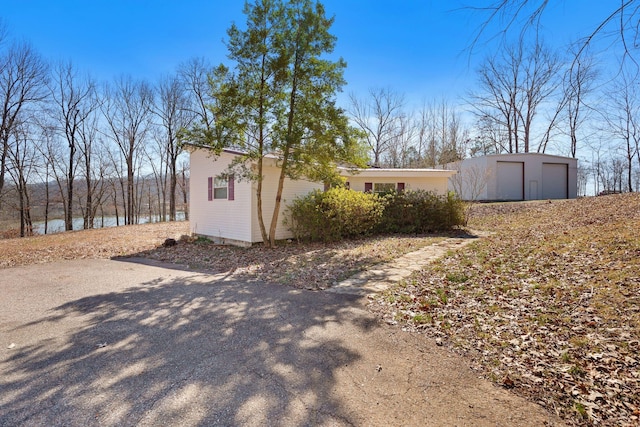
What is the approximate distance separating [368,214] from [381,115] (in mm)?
21304

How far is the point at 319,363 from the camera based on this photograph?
9.22 ft

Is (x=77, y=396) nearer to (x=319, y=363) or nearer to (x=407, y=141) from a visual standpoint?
(x=319, y=363)

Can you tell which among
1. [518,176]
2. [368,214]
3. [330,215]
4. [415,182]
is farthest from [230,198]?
[518,176]

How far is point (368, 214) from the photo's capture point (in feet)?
33.2

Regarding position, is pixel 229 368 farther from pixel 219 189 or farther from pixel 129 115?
pixel 129 115

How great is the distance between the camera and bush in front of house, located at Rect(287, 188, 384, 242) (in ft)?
30.9

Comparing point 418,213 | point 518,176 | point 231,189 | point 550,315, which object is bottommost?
point 550,315

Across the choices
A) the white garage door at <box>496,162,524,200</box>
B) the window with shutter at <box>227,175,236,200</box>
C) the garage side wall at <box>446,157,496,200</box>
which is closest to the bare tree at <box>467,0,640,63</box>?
the window with shutter at <box>227,175,236,200</box>

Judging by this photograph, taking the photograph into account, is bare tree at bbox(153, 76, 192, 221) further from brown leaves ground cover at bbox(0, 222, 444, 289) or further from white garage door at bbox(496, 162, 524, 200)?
white garage door at bbox(496, 162, 524, 200)

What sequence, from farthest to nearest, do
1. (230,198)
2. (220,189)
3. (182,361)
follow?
(220,189)
(230,198)
(182,361)

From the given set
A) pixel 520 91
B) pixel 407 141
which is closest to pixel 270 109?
pixel 407 141

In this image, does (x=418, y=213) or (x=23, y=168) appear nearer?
(x=418, y=213)

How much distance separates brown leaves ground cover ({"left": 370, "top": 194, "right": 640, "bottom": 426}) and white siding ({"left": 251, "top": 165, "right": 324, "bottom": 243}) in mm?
5119

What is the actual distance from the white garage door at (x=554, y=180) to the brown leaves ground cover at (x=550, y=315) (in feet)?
54.4
